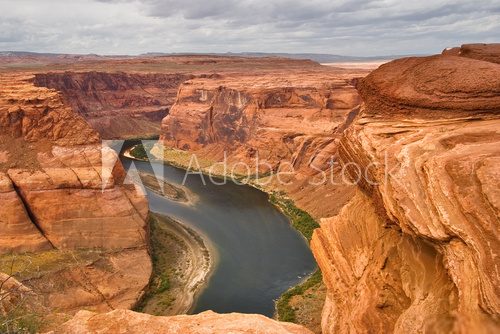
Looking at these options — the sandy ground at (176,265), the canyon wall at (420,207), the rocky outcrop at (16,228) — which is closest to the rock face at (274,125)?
the sandy ground at (176,265)

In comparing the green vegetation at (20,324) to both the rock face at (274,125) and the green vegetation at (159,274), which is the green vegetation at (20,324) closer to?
the green vegetation at (159,274)

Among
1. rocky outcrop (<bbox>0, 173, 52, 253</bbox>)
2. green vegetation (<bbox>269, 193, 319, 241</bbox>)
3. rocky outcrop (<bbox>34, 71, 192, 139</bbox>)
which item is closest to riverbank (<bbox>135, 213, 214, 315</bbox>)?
rocky outcrop (<bbox>0, 173, 52, 253</bbox>)

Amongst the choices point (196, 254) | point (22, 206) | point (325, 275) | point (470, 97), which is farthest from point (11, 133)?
point (470, 97)

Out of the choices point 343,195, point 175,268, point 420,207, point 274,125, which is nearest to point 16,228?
point 175,268

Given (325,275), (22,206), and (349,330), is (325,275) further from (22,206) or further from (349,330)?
(22,206)

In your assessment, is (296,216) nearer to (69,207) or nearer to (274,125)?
(274,125)

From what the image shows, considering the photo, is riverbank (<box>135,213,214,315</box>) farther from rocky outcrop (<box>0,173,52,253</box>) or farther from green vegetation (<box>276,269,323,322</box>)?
rocky outcrop (<box>0,173,52,253</box>)
